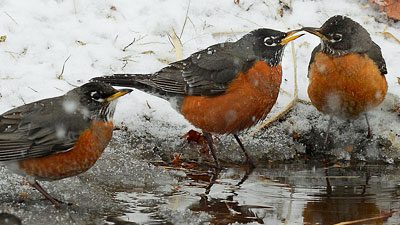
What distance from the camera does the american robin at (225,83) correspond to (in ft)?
21.8

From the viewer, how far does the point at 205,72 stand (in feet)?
22.5

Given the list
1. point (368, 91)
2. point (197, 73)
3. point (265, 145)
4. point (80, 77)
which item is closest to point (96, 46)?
point (80, 77)

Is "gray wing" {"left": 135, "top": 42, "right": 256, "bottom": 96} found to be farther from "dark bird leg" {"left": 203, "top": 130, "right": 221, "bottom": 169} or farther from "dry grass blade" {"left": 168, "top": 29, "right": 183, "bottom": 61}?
"dry grass blade" {"left": 168, "top": 29, "right": 183, "bottom": 61}

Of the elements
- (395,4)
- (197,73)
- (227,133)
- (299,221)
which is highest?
(395,4)

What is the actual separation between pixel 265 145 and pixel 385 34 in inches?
78.9

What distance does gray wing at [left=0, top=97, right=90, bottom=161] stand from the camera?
17.7 ft

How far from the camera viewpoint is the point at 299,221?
5324mm

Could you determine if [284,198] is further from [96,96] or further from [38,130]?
[38,130]

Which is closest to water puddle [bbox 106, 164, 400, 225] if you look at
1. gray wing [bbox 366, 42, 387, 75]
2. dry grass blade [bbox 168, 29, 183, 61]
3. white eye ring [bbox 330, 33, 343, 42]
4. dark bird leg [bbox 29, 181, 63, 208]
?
dark bird leg [bbox 29, 181, 63, 208]

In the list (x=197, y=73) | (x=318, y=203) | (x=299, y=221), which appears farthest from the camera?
(x=197, y=73)

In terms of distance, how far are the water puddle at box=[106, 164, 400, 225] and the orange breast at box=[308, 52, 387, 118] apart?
0.61 meters

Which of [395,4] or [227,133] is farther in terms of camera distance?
[395,4]

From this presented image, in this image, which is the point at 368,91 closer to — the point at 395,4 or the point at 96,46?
the point at 395,4

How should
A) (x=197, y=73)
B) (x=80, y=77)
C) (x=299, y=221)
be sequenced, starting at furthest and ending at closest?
(x=80, y=77)
(x=197, y=73)
(x=299, y=221)
